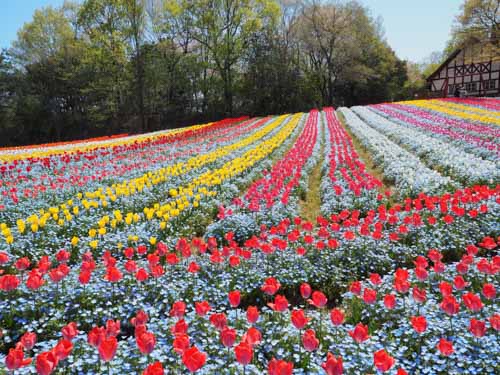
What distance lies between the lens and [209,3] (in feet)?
130

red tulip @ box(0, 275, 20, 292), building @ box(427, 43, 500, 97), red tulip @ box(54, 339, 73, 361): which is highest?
building @ box(427, 43, 500, 97)

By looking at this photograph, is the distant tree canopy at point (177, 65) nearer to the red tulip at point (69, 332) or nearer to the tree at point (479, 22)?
the tree at point (479, 22)

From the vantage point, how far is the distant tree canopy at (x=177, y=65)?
131 ft

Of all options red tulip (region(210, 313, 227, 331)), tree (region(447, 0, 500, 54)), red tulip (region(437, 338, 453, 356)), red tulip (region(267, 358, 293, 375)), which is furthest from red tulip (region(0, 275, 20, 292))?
tree (region(447, 0, 500, 54))

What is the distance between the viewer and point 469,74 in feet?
136

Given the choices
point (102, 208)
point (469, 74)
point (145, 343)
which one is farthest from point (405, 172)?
point (469, 74)

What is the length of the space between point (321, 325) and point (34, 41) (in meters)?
48.9

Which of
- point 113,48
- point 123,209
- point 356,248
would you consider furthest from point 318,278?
point 113,48

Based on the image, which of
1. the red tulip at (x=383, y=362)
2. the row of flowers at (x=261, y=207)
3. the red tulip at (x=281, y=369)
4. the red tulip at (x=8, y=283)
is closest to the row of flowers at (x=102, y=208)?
the row of flowers at (x=261, y=207)

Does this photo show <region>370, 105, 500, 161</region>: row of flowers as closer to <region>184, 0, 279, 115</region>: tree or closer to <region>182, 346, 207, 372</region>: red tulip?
<region>182, 346, 207, 372</region>: red tulip

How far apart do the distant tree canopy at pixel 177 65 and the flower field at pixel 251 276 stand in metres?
33.2

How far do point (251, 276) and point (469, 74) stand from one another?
46839mm

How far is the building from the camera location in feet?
129

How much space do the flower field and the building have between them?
3528 cm
